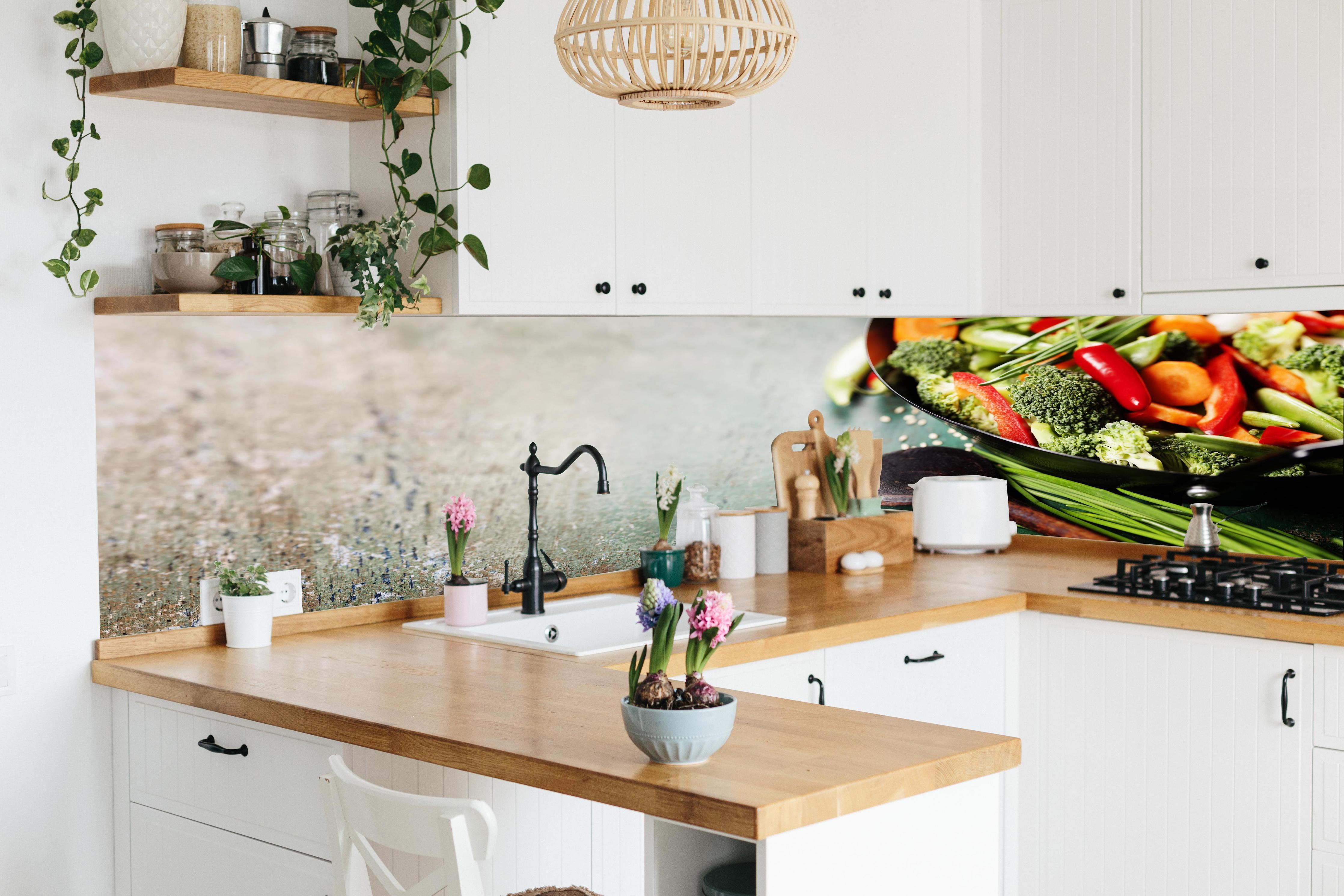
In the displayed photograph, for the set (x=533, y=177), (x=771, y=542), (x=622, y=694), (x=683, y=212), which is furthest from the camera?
(x=771, y=542)

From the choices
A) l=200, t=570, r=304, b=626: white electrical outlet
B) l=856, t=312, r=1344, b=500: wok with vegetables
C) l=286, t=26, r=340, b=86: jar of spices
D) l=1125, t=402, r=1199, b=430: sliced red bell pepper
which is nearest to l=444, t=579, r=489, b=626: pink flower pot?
l=200, t=570, r=304, b=626: white electrical outlet

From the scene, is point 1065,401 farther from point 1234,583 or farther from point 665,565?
point 665,565

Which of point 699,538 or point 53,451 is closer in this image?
point 53,451

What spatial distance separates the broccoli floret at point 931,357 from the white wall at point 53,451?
2.18 m

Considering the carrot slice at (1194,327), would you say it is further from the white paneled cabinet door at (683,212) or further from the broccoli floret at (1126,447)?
the white paneled cabinet door at (683,212)

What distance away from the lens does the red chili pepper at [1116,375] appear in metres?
3.79

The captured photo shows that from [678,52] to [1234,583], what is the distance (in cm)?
194

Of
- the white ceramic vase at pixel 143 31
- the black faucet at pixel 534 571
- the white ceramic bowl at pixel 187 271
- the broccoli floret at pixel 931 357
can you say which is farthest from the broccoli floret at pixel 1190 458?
the white ceramic vase at pixel 143 31

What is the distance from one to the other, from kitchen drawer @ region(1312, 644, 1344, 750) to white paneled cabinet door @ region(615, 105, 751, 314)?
143 cm

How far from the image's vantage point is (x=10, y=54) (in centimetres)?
240

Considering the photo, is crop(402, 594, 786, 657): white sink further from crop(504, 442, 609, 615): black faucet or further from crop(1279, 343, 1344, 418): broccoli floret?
crop(1279, 343, 1344, 418): broccoli floret

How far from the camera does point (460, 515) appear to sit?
9.41ft

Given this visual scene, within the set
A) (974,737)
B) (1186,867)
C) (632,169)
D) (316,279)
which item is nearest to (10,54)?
(316,279)

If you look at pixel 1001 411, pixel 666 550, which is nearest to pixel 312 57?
pixel 666 550
